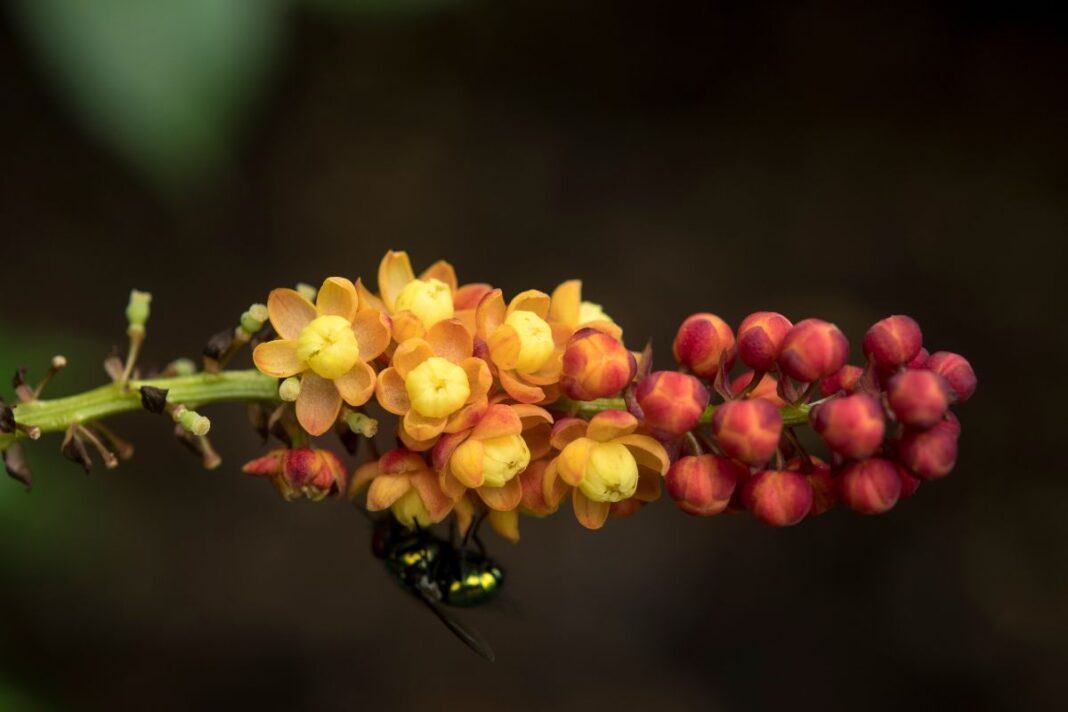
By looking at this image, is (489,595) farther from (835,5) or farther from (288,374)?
(835,5)

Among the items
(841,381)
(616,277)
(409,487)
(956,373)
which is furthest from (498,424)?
(616,277)

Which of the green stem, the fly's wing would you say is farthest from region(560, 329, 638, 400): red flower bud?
the fly's wing

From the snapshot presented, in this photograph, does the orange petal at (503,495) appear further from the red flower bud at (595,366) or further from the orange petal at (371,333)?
the orange petal at (371,333)

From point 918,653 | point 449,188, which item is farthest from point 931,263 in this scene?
point 449,188

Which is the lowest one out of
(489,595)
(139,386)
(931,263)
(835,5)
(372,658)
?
(372,658)

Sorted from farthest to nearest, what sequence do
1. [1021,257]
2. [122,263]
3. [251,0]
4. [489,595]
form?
[1021,257]
[122,263]
[489,595]
[251,0]

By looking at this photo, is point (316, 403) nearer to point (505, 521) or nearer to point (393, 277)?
point (393, 277)

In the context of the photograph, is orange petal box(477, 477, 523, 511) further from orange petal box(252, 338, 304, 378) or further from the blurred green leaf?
the blurred green leaf
